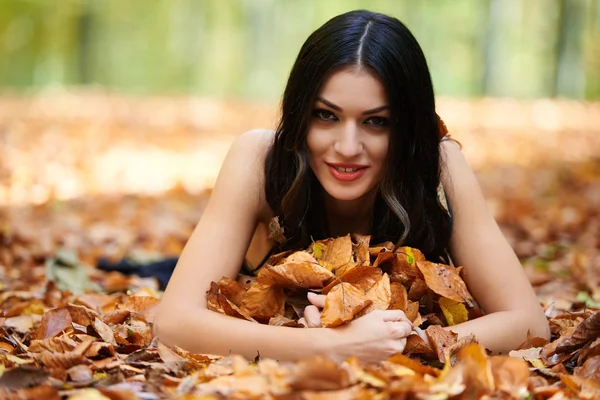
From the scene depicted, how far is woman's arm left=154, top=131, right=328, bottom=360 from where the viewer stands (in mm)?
2256

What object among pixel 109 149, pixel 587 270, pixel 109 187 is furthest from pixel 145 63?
pixel 587 270

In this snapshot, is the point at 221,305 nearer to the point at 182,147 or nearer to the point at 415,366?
the point at 415,366

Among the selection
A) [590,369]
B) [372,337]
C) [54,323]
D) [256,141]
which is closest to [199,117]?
[256,141]

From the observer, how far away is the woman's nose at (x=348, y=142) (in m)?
2.46

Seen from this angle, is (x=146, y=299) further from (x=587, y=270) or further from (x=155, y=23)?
(x=155, y=23)

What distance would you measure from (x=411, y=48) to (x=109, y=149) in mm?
6939

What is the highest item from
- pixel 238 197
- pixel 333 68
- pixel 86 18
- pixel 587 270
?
pixel 86 18

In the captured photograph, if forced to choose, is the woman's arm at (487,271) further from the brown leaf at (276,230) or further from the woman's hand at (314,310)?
the brown leaf at (276,230)

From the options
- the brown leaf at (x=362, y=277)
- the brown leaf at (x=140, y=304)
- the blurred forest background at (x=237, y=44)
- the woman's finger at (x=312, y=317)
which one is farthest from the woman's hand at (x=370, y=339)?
the blurred forest background at (x=237, y=44)

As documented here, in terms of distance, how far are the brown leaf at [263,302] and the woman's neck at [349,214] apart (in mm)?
502

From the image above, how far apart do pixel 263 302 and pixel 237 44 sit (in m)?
28.9

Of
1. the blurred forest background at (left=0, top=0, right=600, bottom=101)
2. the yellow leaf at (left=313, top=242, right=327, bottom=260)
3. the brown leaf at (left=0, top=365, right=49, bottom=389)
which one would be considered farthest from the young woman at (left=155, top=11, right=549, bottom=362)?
the blurred forest background at (left=0, top=0, right=600, bottom=101)

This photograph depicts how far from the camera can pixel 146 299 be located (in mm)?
3102

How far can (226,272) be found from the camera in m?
2.65
